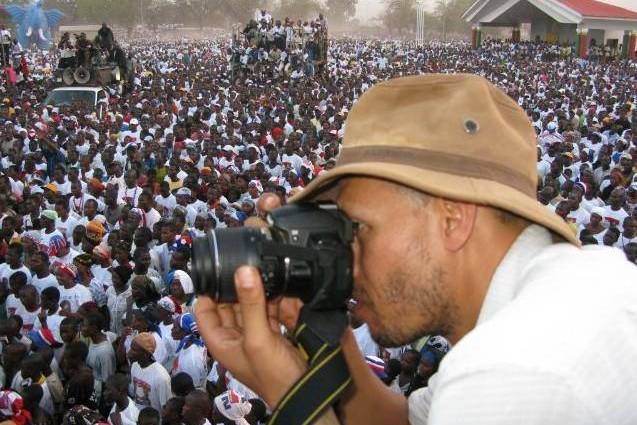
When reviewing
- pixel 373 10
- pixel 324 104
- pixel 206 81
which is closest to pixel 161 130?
pixel 324 104

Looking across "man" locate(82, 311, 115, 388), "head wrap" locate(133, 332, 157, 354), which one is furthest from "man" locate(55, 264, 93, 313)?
"head wrap" locate(133, 332, 157, 354)

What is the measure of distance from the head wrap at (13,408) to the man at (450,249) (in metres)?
3.02

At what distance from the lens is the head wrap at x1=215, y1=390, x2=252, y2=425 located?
156 inches

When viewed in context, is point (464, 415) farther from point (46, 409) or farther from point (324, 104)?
point (324, 104)

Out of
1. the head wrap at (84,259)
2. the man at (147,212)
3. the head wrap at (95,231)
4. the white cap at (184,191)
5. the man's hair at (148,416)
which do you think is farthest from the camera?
the white cap at (184,191)

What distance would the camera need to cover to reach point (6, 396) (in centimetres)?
391

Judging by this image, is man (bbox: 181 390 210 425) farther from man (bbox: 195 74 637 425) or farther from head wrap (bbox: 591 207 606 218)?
head wrap (bbox: 591 207 606 218)

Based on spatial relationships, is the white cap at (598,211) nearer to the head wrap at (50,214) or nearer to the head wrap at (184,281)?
the head wrap at (184,281)

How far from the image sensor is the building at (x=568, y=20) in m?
32.3

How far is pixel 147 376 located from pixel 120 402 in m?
0.37

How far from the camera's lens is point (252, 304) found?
1.35 metres

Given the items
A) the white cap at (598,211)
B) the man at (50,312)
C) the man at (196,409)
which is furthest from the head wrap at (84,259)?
the white cap at (598,211)

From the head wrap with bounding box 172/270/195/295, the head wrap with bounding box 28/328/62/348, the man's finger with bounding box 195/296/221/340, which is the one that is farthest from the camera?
the head wrap with bounding box 172/270/195/295

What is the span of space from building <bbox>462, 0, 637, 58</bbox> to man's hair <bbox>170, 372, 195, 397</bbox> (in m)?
32.2
